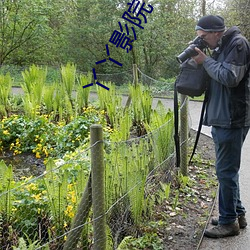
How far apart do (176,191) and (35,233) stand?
5.80 ft

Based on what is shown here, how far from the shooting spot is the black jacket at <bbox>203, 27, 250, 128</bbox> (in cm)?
280

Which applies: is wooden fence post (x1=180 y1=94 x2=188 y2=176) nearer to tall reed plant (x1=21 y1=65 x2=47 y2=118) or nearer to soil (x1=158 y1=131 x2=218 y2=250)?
soil (x1=158 y1=131 x2=218 y2=250)

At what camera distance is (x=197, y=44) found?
119 inches

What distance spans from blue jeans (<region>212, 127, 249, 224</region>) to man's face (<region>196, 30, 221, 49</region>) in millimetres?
672

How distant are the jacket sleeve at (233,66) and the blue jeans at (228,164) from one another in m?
0.41

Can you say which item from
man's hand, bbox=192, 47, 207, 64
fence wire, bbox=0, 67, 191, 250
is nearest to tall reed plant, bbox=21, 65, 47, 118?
fence wire, bbox=0, 67, 191, 250

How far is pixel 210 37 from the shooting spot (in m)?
3.01

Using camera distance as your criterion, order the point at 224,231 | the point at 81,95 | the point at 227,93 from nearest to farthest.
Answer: the point at 227,93 → the point at 224,231 → the point at 81,95

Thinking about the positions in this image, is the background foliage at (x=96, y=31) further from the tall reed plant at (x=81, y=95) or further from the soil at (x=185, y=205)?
the soil at (x=185, y=205)

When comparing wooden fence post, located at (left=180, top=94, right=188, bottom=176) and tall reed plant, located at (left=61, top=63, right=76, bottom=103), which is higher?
tall reed plant, located at (left=61, top=63, right=76, bottom=103)

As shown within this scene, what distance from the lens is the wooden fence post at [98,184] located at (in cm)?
232

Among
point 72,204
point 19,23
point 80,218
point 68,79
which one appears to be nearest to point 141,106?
point 68,79

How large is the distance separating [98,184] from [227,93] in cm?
127

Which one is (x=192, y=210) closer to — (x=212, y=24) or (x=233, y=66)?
(x=233, y=66)
